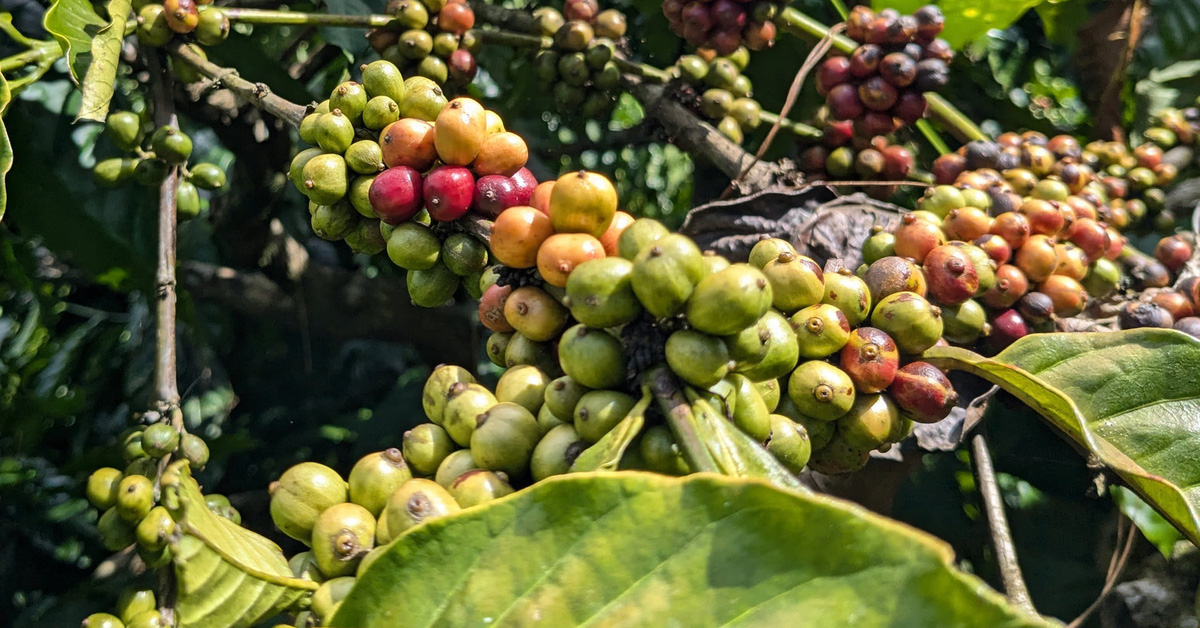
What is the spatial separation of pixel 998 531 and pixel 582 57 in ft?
4.88

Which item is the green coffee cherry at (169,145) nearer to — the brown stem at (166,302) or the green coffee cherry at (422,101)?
the brown stem at (166,302)

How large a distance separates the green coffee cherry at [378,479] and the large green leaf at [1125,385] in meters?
0.91

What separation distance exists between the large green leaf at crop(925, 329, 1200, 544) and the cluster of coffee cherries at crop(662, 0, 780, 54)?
113 cm

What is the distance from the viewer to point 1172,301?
179 centimetres

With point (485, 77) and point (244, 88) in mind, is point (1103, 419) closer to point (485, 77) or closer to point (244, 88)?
point (244, 88)

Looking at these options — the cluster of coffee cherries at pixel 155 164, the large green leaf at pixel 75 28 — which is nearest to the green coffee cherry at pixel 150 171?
the cluster of coffee cherries at pixel 155 164

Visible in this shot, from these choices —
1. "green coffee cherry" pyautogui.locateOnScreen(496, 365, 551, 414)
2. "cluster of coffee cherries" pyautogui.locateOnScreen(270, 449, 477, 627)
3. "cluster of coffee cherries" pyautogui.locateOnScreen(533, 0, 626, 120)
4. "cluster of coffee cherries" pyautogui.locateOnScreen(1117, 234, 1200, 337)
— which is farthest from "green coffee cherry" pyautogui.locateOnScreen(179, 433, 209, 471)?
"cluster of coffee cherries" pyautogui.locateOnScreen(1117, 234, 1200, 337)

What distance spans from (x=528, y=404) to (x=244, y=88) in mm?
906

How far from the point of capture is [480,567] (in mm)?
856

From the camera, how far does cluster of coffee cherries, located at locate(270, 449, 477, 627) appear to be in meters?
1.02

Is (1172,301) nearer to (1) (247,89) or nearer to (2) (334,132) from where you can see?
(2) (334,132)

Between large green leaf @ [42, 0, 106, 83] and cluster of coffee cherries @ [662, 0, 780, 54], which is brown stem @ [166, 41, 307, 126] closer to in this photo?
large green leaf @ [42, 0, 106, 83]

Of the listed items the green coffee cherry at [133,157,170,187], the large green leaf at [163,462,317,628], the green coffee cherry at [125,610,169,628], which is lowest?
the green coffee cherry at [125,610,169,628]

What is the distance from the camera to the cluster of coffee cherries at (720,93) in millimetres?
2127
